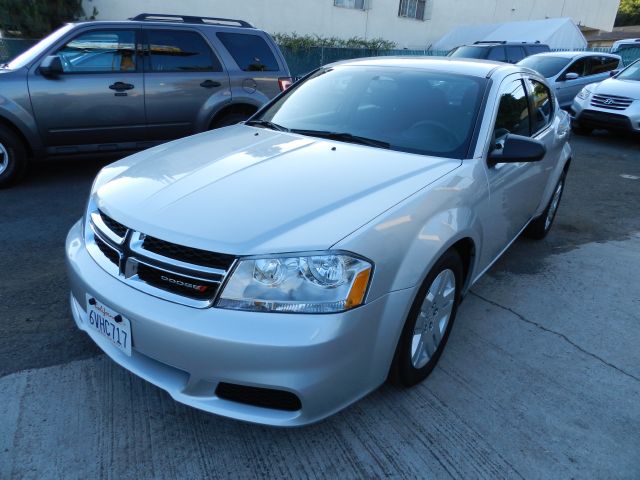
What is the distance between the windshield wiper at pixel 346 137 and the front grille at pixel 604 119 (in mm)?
8728

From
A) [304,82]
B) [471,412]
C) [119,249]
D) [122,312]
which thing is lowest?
[471,412]

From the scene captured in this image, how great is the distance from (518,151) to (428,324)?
1.17 metres

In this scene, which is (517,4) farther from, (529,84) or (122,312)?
(122,312)

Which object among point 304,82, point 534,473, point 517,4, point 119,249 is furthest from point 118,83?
point 517,4

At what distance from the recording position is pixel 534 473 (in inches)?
84.7

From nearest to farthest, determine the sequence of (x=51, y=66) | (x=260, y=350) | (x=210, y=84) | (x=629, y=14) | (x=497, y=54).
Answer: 1. (x=260, y=350)
2. (x=51, y=66)
3. (x=210, y=84)
4. (x=497, y=54)
5. (x=629, y=14)

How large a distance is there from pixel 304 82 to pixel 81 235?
2.11m

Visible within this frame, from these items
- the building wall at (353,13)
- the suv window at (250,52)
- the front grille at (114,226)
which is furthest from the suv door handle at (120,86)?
the building wall at (353,13)

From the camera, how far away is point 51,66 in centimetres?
520

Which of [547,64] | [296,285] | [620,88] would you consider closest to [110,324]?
[296,285]

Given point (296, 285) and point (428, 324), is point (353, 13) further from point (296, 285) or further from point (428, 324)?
point (296, 285)

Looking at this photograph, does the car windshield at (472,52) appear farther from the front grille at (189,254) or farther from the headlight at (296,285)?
the front grille at (189,254)

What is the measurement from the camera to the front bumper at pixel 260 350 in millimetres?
1845

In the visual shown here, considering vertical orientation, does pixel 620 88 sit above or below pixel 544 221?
above
